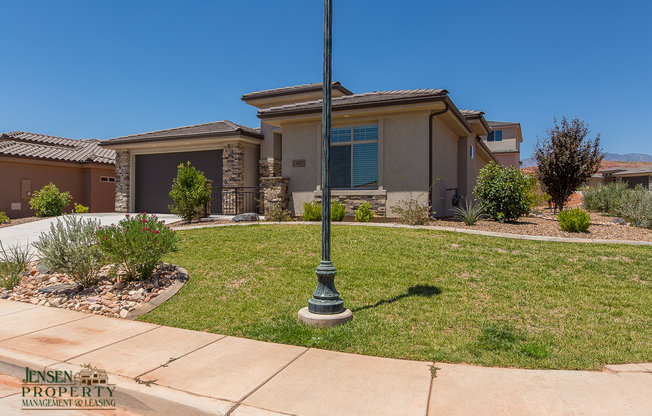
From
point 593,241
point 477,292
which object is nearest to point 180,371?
point 477,292

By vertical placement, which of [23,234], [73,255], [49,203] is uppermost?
[49,203]

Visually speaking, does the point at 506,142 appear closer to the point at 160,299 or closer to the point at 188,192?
the point at 188,192

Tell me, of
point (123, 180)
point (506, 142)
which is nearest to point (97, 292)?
point (123, 180)

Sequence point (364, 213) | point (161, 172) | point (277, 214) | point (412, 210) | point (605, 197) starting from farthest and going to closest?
point (161, 172), point (605, 197), point (277, 214), point (364, 213), point (412, 210)

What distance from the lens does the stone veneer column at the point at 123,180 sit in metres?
20.3

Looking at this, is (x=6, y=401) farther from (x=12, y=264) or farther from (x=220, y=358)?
(x=12, y=264)

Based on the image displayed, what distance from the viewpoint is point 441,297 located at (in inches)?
231

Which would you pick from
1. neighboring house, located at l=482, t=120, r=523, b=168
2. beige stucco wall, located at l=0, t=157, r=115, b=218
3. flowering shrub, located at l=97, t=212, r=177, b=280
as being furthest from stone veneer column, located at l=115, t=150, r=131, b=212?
neighboring house, located at l=482, t=120, r=523, b=168

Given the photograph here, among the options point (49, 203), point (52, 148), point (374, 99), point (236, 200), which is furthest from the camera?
point (52, 148)

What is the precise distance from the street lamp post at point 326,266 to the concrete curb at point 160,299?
7.55ft

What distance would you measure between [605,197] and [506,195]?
1083cm

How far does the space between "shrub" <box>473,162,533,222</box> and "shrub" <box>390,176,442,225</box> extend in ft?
5.67

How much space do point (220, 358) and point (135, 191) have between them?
18704mm

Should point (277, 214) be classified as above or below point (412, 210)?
below
